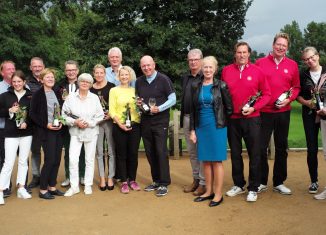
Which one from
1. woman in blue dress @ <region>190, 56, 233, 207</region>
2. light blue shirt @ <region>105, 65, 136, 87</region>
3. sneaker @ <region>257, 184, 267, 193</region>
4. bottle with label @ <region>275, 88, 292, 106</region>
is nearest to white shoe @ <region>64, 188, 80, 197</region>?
light blue shirt @ <region>105, 65, 136, 87</region>

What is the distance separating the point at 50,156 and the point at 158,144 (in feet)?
5.43

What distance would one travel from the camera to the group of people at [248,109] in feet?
18.5

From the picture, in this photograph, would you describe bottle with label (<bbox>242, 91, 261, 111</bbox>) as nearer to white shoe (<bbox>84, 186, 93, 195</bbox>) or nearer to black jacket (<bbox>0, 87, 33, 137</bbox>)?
white shoe (<bbox>84, 186, 93, 195</bbox>)

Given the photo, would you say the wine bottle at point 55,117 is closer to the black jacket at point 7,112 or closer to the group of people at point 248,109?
the black jacket at point 7,112

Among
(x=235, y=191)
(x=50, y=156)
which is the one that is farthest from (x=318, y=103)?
(x=50, y=156)

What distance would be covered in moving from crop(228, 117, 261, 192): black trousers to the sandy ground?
0.39 m

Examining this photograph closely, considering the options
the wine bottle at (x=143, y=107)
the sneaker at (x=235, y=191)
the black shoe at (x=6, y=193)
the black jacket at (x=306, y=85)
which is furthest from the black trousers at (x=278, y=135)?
the black shoe at (x=6, y=193)

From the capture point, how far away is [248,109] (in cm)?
557

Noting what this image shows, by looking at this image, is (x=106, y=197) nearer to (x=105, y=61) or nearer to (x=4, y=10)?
(x=105, y=61)

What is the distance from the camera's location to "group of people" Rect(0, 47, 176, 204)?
607cm

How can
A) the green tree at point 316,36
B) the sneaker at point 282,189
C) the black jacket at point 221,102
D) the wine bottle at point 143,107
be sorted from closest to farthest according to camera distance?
the black jacket at point 221,102 → the wine bottle at point 143,107 → the sneaker at point 282,189 → the green tree at point 316,36

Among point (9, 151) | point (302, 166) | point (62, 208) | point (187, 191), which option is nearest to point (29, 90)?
point (9, 151)

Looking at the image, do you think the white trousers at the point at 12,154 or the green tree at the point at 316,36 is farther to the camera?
the green tree at the point at 316,36

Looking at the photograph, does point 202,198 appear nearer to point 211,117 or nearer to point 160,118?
point 211,117
